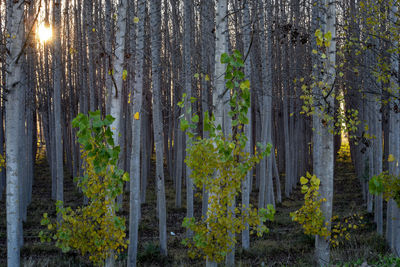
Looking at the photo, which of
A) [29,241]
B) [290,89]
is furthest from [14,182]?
[290,89]

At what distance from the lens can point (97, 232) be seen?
573 centimetres

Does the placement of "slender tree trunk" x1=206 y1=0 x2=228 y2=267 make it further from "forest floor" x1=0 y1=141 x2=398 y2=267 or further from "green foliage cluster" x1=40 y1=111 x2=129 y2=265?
"forest floor" x1=0 y1=141 x2=398 y2=267

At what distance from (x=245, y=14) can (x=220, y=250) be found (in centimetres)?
708

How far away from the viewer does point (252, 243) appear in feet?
38.7

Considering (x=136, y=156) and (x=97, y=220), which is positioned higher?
(x=136, y=156)

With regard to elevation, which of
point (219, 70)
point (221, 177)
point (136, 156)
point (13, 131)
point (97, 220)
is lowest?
point (97, 220)

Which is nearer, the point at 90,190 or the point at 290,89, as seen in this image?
the point at 90,190

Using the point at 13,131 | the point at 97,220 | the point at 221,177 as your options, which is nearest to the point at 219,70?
the point at 221,177

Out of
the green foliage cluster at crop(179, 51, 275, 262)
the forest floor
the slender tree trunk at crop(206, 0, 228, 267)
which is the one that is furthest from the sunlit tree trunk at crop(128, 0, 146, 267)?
the green foliage cluster at crop(179, 51, 275, 262)

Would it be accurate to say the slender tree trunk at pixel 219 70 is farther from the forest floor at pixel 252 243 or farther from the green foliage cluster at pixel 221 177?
the forest floor at pixel 252 243

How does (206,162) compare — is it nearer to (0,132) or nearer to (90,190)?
(90,190)

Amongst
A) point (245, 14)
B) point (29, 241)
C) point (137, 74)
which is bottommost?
point (29, 241)

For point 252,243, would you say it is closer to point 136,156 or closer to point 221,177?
point 136,156

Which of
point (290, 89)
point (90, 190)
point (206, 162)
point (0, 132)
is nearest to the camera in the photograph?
point (206, 162)
